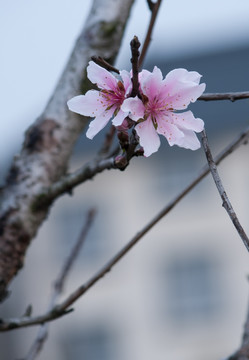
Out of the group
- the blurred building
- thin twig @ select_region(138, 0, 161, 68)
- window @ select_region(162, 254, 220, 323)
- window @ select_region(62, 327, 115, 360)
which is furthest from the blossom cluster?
window @ select_region(62, 327, 115, 360)

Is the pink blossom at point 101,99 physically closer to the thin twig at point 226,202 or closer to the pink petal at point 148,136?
the pink petal at point 148,136

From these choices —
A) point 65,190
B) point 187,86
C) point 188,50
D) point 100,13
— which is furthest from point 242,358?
point 188,50

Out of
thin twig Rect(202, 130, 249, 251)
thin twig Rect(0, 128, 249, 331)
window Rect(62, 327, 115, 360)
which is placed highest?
thin twig Rect(202, 130, 249, 251)

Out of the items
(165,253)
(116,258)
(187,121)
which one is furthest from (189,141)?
(165,253)

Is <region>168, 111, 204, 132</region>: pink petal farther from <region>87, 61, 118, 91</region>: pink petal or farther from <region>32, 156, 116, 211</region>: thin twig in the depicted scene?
<region>32, 156, 116, 211</region>: thin twig

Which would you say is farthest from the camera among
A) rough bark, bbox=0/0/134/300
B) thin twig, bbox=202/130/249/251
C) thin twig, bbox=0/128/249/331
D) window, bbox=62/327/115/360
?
window, bbox=62/327/115/360

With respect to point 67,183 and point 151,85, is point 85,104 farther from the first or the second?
point 67,183

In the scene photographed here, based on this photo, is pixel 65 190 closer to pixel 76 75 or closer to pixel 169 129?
pixel 76 75
